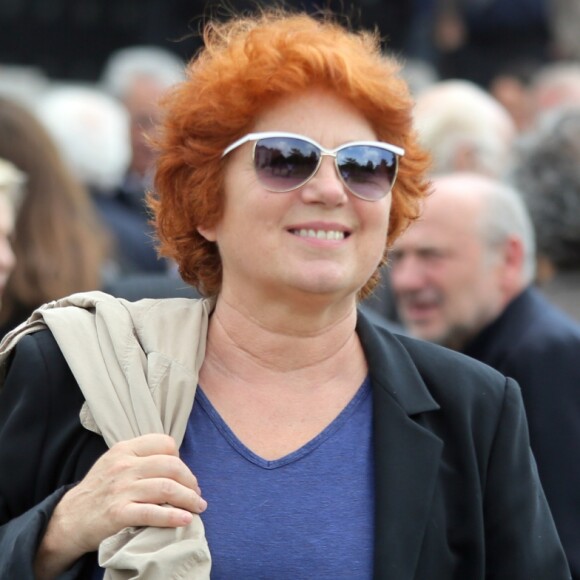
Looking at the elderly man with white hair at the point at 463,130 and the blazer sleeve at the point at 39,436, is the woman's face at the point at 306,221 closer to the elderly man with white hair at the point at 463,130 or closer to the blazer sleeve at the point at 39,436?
the blazer sleeve at the point at 39,436

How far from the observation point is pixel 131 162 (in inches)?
313

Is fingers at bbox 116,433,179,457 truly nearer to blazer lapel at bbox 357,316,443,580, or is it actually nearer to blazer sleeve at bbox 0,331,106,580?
blazer sleeve at bbox 0,331,106,580

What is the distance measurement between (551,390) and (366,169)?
4.28ft

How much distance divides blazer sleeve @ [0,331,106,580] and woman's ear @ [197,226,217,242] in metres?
0.45

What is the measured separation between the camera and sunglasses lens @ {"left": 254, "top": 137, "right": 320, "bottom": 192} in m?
2.88

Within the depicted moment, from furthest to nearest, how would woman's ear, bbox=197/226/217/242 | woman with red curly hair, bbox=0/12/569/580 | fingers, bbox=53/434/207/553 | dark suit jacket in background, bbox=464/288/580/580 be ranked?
dark suit jacket in background, bbox=464/288/580/580, woman's ear, bbox=197/226/217/242, woman with red curly hair, bbox=0/12/569/580, fingers, bbox=53/434/207/553

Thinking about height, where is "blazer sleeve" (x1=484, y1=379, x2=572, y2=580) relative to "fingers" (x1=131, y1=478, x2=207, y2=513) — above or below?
below

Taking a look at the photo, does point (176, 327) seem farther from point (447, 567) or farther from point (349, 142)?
point (447, 567)

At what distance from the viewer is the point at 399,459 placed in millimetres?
2869

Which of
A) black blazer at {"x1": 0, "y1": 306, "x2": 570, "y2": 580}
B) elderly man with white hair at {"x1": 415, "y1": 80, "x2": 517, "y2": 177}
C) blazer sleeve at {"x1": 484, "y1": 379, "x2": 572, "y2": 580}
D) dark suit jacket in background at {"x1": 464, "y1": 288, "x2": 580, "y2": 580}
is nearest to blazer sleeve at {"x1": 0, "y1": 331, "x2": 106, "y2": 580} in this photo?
black blazer at {"x1": 0, "y1": 306, "x2": 570, "y2": 580}

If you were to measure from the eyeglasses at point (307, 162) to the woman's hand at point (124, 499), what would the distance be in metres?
0.60

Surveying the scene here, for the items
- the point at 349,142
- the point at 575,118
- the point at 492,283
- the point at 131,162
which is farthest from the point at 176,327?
the point at 131,162

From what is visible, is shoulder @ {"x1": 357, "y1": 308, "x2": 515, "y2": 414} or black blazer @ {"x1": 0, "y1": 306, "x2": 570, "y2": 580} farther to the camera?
shoulder @ {"x1": 357, "y1": 308, "x2": 515, "y2": 414}

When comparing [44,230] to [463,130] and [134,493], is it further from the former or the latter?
[463,130]
